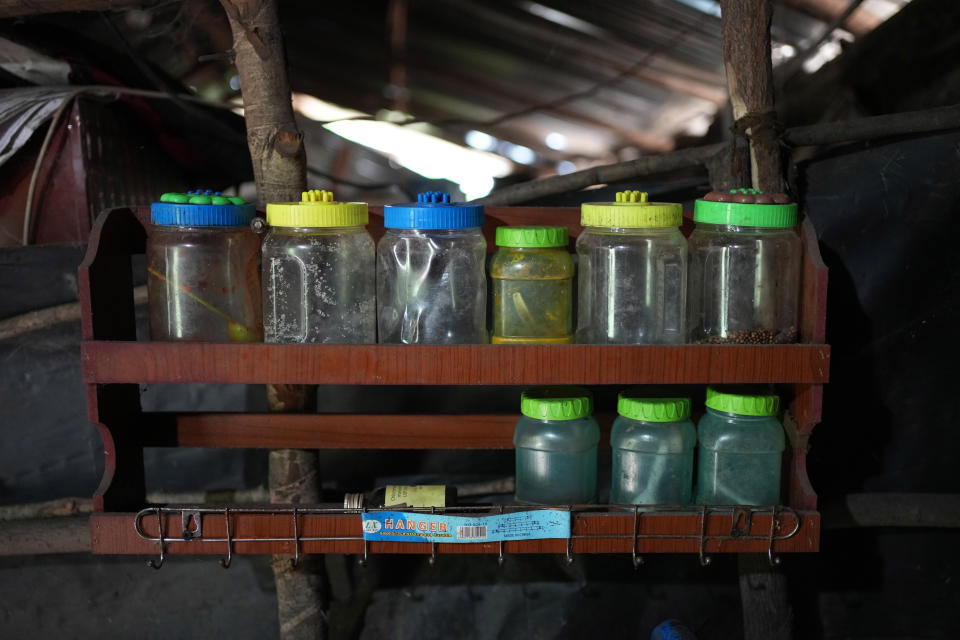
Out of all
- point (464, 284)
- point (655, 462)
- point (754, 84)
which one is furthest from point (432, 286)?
point (754, 84)

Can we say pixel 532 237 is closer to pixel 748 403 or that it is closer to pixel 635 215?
pixel 635 215

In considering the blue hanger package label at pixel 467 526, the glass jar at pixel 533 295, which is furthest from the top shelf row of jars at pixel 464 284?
the blue hanger package label at pixel 467 526

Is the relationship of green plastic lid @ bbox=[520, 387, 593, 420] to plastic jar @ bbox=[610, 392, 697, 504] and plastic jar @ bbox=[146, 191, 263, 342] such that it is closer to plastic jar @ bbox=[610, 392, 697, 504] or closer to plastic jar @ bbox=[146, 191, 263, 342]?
plastic jar @ bbox=[610, 392, 697, 504]

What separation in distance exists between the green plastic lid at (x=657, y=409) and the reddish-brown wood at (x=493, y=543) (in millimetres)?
122

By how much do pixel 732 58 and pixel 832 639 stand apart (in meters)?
0.97

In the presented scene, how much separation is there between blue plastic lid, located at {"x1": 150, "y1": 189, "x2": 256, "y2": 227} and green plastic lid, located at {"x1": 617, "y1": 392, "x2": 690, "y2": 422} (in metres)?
0.56

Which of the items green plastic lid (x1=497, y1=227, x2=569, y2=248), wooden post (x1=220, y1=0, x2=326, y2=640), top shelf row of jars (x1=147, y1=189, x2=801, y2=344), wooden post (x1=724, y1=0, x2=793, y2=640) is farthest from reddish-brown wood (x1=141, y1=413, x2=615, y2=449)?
wooden post (x1=724, y1=0, x2=793, y2=640)

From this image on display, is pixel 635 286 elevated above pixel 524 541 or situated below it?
above

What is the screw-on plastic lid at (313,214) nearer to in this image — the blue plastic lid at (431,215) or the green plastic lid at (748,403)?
the blue plastic lid at (431,215)

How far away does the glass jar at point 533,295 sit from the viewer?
1.11m

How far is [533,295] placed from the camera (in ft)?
3.65

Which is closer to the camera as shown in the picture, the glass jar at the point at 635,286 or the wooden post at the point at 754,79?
the glass jar at the point at 635,286

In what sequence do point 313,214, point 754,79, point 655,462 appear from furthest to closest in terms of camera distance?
point 754,79 < point 655,462 < point 313,214

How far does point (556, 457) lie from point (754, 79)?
63cm
